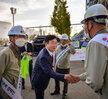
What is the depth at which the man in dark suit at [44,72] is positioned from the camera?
2.02m

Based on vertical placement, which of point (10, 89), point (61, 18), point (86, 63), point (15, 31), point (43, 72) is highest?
point (61, 18)

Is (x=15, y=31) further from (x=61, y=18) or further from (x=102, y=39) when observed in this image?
(x=61, y=18)

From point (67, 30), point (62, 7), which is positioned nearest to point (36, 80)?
point (67, 30)

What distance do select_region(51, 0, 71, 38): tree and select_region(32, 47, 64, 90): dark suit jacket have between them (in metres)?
22.8

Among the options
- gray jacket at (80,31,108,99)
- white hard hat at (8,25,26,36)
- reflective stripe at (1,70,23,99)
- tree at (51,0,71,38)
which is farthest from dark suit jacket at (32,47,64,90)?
tree at (51,0,71,38)

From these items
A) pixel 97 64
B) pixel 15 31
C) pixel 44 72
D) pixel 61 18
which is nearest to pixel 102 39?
pixel 97 64

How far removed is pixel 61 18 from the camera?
2520 cm

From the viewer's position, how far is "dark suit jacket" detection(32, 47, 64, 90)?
2016 mm

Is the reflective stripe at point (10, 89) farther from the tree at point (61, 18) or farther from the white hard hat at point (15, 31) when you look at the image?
the tree at point (61, 18)

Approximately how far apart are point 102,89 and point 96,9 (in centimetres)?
103

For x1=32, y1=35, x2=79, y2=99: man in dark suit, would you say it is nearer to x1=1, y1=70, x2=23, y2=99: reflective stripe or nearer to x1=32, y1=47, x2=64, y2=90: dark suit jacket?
x1=32, y1=47, x2=64, y2=90: dark suit jacket

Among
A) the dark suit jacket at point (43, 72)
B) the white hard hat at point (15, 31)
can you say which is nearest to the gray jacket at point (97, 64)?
the dark suit jacket at point (43, 72)

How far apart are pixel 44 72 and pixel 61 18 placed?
965 inches

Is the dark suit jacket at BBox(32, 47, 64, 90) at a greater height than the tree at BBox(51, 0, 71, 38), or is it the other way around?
the tree at BBox(51, 0, 71, 38)
